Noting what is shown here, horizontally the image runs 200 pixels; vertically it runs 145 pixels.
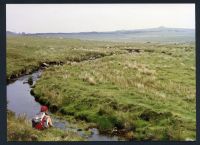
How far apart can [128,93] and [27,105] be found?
281 inches

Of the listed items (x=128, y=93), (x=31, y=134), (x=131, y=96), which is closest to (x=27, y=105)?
(x=128, y=93)

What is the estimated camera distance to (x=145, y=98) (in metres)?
27.8

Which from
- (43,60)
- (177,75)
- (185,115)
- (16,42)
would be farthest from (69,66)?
(185,115)

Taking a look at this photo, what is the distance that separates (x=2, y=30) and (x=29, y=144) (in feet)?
19.9

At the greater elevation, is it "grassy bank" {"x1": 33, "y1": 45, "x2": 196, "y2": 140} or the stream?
"grassy bank" {"x1": 33, "y1": 45, "x2": 196, "y2": 140}

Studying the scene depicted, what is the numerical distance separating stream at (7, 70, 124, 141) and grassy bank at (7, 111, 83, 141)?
1.02 m

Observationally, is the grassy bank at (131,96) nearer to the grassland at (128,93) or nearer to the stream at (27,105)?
the grassland at (128,93)

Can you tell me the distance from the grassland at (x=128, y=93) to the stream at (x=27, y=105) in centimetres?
66

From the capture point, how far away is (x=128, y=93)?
2941 cm

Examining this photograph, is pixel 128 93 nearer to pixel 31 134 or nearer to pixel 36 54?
pixel 31 134

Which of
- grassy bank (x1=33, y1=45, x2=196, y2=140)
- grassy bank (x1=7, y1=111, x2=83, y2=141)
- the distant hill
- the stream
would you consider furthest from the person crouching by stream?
the distant hill

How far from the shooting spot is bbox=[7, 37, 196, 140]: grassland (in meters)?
24.0

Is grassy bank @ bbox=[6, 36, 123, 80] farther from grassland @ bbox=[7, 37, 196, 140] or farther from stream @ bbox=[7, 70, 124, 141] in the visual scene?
stream @ bbox=[7, 70, 124, 141]

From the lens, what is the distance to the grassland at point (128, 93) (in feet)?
78.9
